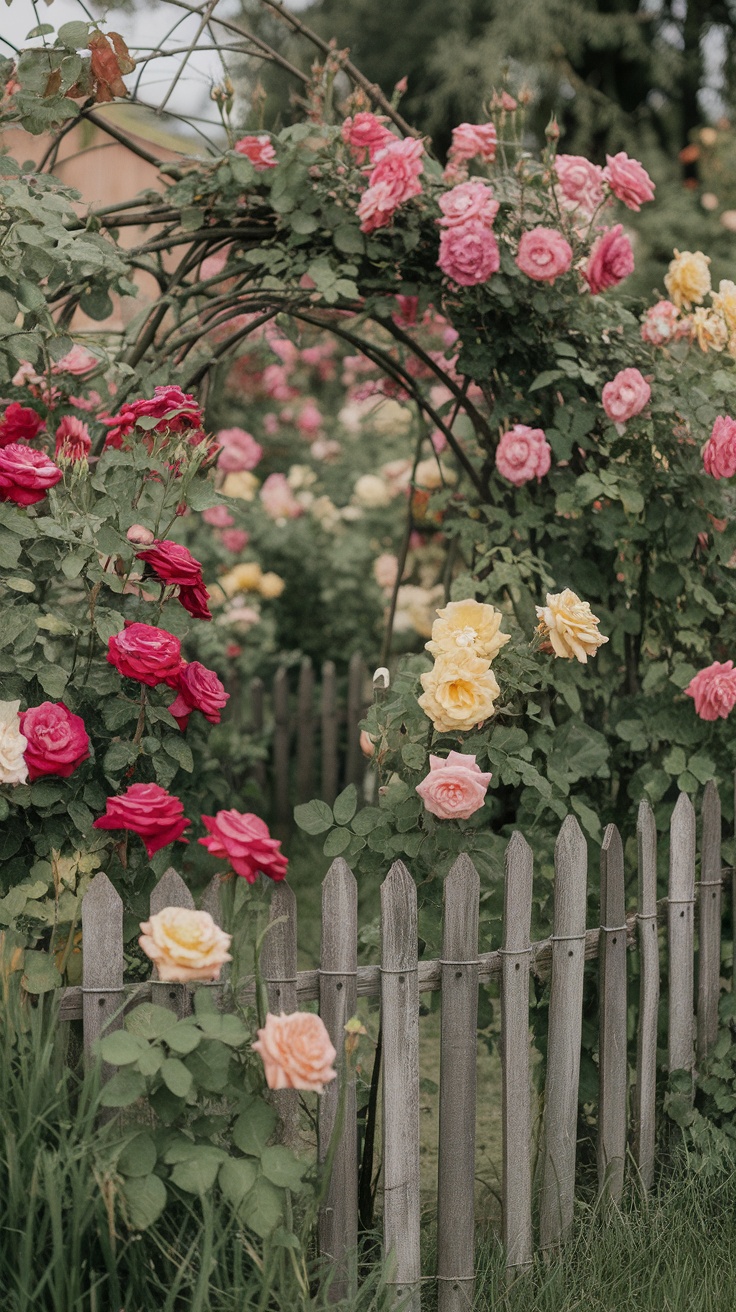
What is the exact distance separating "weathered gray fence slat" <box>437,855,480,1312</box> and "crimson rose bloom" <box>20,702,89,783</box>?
625 mm

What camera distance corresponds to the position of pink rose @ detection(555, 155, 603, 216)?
106 inches

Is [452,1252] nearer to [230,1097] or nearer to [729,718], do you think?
[230,1097]

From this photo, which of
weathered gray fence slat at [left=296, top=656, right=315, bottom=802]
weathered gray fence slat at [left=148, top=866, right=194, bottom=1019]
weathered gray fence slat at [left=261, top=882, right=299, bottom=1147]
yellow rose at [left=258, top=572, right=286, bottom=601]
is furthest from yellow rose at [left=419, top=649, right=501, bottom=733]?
yellow rose at [left=258, top=572, right=286, bottom=601]

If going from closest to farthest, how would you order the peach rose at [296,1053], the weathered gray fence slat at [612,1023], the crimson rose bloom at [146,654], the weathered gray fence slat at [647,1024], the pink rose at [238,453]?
the peach rose at [296,1053] → the crimson rose bloom at [146,654] → the weathered gray fence slat at [612,1023] → the weathered gray fence slat at [647,1024] → the pink rose at [238,453]

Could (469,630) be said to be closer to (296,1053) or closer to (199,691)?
(199,691)

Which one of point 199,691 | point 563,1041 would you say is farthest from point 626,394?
point 563,1041

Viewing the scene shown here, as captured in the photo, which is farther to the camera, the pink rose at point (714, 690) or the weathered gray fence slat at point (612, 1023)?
the pink rose at point (714, 690)

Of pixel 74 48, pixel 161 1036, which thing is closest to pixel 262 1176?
pixel 161 1036

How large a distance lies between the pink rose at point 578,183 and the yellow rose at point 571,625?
3.48 ft

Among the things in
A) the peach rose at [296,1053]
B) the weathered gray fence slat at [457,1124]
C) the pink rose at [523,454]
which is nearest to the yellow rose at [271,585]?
the pink rose at [523,454]

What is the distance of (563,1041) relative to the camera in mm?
2189

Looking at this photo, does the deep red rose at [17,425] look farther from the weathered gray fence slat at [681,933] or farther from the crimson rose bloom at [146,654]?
the weathered gray fence slat at [681,933]

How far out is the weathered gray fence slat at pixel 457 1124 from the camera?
1977mm

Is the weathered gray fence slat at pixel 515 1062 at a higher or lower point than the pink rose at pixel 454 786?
lower
